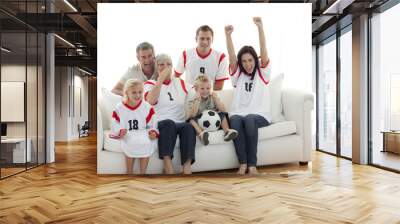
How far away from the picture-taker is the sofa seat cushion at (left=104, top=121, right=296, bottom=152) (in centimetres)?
554

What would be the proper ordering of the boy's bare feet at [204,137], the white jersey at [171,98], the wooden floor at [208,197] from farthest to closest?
the white jersey at [171,98] < the boy's bare feet at [204,137] < the wooden floor at [208,197]

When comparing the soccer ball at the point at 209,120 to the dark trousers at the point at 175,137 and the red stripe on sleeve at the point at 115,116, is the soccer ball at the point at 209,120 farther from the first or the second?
the red stripe on sleeve at the point at 115,116

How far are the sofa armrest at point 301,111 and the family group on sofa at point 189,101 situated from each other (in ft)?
0.97

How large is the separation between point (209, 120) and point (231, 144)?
0.44 m

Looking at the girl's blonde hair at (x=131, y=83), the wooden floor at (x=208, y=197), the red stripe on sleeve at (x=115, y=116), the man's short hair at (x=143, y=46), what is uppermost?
the man's short hair at (x=143, y=46)

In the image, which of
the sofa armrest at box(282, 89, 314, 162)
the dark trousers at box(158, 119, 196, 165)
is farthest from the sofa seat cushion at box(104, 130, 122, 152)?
the sofa armrest at box(282, 89, 314, 162)

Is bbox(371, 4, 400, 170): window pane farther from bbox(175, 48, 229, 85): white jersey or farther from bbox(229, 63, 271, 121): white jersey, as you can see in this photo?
bbox(175, 48, 229, 85): white jersey

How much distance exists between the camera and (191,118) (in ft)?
18.3

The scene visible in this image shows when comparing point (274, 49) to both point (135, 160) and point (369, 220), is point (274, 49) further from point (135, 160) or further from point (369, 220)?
point (369, 220)

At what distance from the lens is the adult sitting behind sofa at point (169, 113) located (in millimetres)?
5504

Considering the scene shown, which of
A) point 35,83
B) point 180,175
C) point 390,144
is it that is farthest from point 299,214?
point 35,83

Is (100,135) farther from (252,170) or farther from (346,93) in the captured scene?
(346,93)

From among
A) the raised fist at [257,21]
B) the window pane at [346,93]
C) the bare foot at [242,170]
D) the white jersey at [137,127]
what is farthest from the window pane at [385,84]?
the white jersey at [137,127]

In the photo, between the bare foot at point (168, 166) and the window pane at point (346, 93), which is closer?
the bare foot at point (168, 166)
